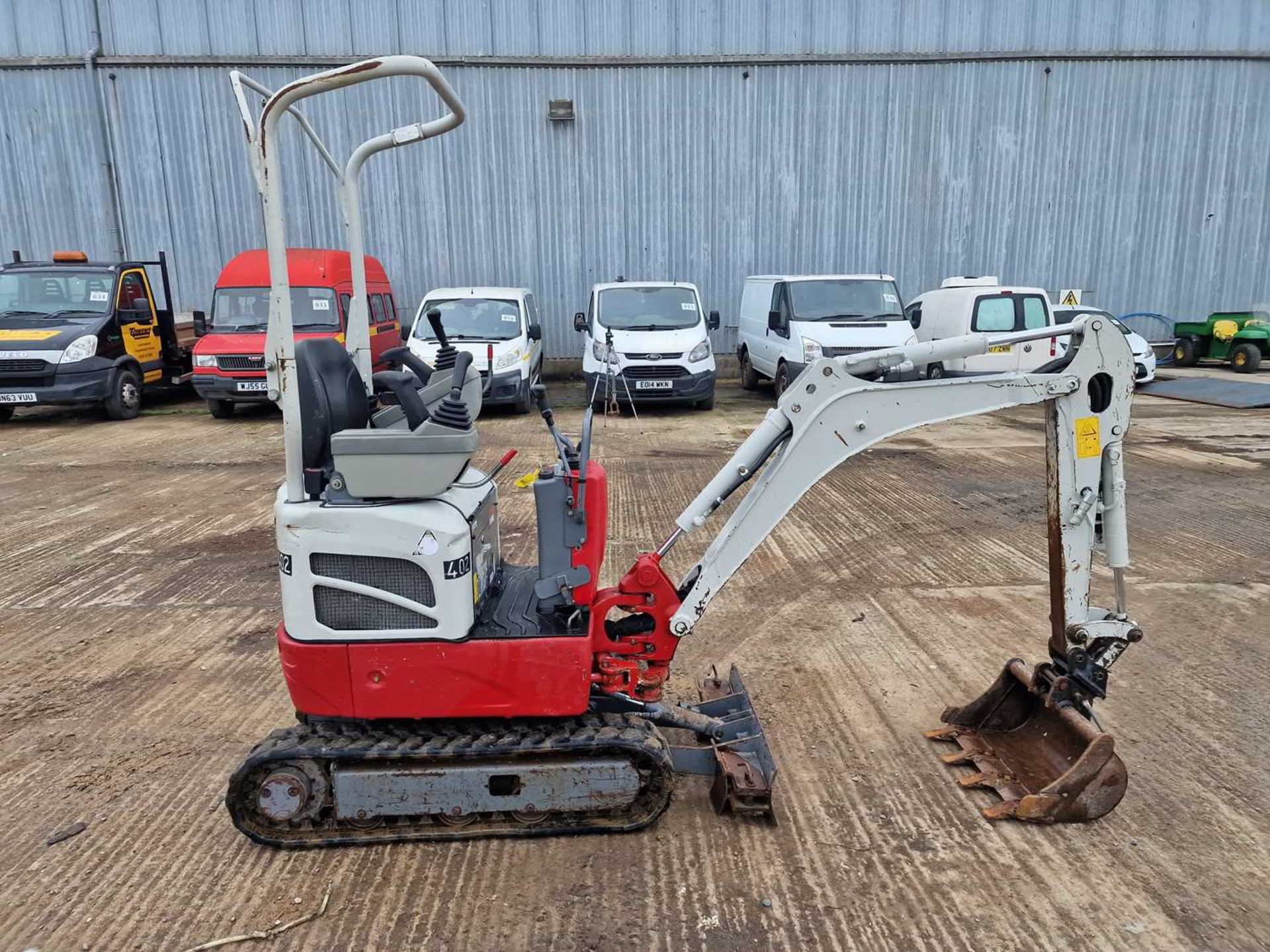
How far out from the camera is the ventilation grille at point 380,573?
124 inches

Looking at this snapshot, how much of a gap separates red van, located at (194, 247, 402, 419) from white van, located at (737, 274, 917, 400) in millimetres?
6429

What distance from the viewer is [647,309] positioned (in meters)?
14.2

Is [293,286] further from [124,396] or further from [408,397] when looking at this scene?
[408,397]

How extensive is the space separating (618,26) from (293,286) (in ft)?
30.0

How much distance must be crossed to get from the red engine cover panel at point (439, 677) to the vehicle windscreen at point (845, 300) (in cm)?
1127

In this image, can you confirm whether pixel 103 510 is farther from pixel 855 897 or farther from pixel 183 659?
pixel 855 897

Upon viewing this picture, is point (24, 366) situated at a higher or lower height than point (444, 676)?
higher

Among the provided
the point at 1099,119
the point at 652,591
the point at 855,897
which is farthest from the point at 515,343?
the point at 1099,119

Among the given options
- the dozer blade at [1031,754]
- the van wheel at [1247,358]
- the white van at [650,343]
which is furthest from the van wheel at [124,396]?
the van wheel at [1247,358]

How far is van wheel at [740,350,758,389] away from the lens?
16500 millimetres

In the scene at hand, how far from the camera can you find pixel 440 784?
3209 mm

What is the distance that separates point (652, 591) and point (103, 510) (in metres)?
7.02

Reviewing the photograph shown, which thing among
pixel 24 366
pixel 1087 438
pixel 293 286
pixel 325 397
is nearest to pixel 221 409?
pixel 293 286

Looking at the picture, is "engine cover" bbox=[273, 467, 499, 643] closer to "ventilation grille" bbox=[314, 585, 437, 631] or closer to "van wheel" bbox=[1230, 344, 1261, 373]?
"ventilation grille" bbox=[314, 585, 437, 631]
